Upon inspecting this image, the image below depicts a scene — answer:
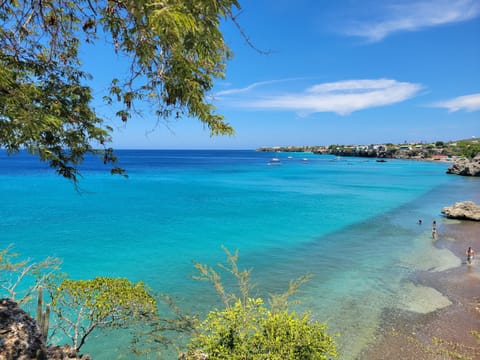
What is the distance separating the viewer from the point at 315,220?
120 feet

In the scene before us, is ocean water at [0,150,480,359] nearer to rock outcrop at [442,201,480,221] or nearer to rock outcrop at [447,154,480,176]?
rock outcrop at [442,201,480,221]

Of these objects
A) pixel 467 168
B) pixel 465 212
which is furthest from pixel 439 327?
pixel 467 168

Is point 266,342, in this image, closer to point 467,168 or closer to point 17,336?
point 17,336

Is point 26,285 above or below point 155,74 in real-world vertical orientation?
below

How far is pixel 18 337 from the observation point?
615 cm

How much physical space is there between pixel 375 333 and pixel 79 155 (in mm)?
13770

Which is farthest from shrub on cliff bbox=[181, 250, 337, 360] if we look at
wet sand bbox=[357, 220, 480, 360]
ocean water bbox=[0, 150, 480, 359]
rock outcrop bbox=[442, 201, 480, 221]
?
rock outcrop bbox=[442, 201, 480, 221]

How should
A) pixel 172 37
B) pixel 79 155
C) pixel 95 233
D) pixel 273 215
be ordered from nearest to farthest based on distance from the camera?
pixel 172 37 → pixel 79 155 → pixel 95 233 → pixel 273 215

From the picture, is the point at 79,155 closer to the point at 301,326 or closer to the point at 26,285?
the point at 301,326

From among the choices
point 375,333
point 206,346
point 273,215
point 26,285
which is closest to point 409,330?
point 375,333

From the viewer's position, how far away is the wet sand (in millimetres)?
11969

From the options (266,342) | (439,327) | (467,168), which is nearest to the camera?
(266,342)

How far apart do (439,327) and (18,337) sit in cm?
1595

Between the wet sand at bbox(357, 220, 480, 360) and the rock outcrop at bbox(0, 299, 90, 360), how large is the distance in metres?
10.9
